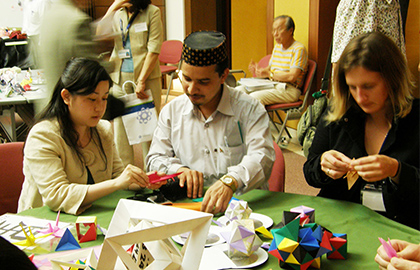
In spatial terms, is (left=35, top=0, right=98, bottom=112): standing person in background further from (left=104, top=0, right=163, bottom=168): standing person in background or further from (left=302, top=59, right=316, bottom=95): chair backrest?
(left=302, top=59, right=316, bottom=95): chair backrest

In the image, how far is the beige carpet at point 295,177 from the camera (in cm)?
377

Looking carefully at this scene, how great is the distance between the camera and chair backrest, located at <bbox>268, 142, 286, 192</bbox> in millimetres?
2016

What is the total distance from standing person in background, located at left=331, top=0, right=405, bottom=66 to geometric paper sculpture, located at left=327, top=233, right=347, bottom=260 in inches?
90.5

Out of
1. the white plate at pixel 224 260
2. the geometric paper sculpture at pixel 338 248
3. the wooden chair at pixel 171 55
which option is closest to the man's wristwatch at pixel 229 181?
the white plate at pixel 224 260

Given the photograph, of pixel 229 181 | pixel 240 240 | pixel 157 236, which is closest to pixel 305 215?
pixel 240 240

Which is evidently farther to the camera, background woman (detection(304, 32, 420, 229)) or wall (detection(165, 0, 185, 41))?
wall (detection(165, 0, 185, 41))

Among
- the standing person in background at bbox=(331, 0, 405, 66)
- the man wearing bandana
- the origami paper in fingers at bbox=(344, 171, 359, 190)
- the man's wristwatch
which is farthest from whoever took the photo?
the standing person in background at bbox=(331, 0, 405, 66)

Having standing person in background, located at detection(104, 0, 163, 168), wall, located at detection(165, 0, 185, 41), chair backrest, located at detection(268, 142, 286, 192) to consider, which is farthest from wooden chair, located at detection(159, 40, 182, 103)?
chair backrest, located at detection(268, 142, 286, 192)

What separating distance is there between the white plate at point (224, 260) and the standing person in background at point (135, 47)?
239cm

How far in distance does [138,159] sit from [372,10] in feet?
9.95

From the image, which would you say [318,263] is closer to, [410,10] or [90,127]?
[90,127]

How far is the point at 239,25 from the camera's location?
7.37m

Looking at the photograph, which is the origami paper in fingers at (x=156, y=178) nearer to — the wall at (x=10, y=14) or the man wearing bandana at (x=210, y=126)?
the man wearing bandana at (x=210, y=126)

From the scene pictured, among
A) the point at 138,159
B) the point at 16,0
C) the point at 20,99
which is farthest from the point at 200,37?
the point at 16,0
